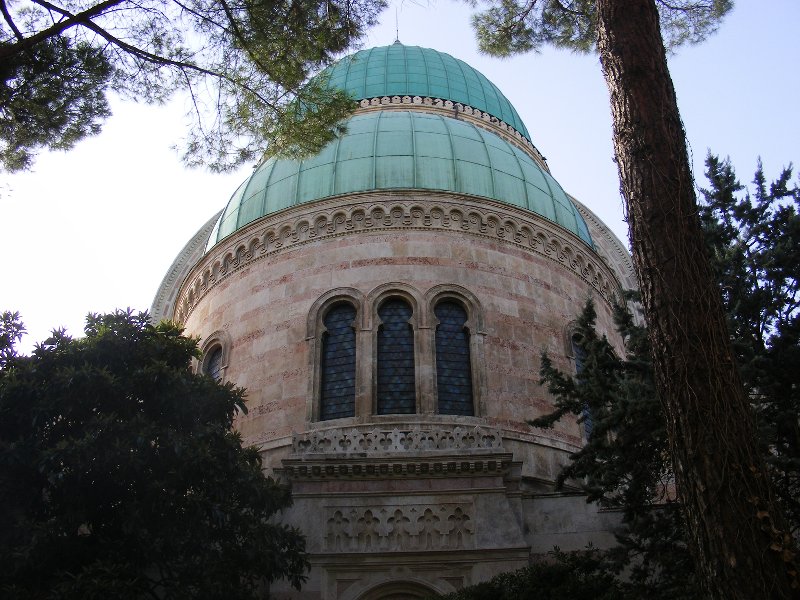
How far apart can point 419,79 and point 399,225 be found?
7.01 meters

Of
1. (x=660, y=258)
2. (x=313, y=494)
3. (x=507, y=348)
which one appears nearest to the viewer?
(x=660, y=258)

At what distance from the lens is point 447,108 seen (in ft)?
69.6

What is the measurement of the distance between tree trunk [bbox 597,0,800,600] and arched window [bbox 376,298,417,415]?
8.42 metres

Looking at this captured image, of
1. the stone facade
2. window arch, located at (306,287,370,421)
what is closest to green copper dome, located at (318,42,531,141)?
the stone facade

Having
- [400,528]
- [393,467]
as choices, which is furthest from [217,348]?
[400,528]

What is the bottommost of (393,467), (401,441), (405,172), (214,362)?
(393,467)

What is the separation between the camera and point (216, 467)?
32.1ft

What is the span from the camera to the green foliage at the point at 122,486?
880 centimetres

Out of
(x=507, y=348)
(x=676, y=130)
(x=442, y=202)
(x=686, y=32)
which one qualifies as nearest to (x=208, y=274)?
(x=442, y=202)

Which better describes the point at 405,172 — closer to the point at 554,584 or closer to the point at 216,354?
the point at 216,354

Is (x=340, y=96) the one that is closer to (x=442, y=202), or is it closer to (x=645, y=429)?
(x=645, y=429)

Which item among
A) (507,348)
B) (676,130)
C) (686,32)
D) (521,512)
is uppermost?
(686,32)

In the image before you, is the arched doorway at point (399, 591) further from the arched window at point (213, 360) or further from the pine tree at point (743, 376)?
the arched window at point (213, 360)

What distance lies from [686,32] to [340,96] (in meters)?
4.21
